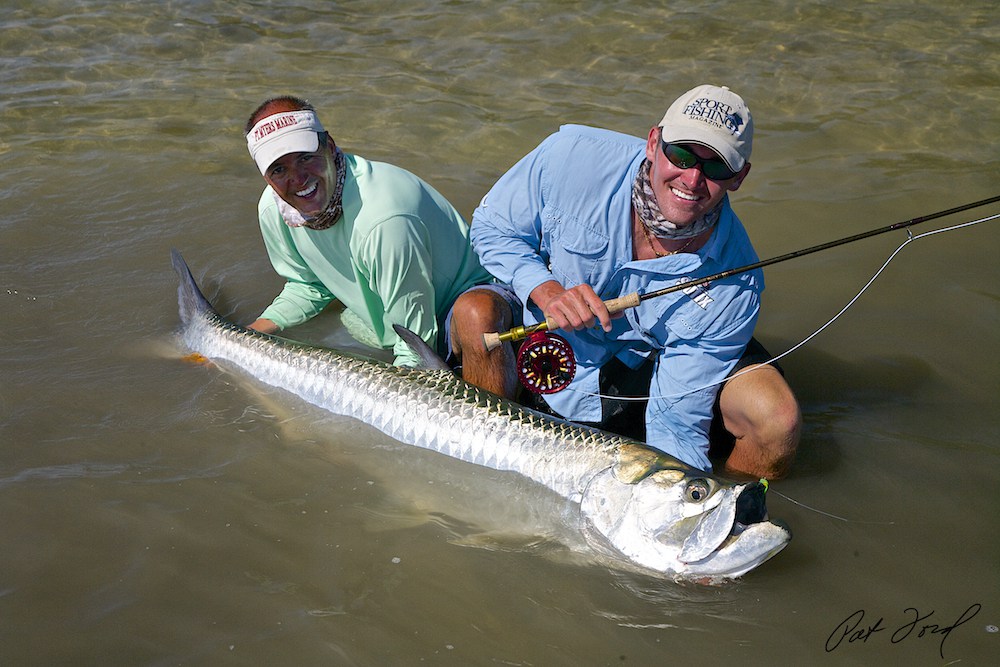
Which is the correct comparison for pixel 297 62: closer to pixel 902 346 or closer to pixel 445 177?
pixel 445 177

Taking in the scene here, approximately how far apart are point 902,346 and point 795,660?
7.38 feet

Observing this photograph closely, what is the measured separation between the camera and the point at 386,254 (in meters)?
3.70

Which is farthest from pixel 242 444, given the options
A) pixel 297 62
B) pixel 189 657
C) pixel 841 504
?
pixel 297 62

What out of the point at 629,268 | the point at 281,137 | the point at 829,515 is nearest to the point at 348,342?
the point at 281,137

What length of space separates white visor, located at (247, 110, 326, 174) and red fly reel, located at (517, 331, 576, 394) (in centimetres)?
120

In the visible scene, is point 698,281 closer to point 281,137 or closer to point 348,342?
point 281,137

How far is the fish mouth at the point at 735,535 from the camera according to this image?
2.87m

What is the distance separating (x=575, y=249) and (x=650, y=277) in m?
0.32

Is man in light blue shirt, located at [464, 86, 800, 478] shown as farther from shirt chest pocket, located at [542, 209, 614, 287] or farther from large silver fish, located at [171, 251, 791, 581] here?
large silver fish, located at [171, 251, 791, 581]

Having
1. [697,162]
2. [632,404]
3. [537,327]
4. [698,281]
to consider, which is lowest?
[632,404]

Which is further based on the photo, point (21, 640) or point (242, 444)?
point (242, 444)

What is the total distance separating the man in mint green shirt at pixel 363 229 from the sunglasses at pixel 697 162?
113cm

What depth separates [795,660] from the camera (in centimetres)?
279

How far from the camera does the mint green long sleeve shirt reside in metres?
3.73
